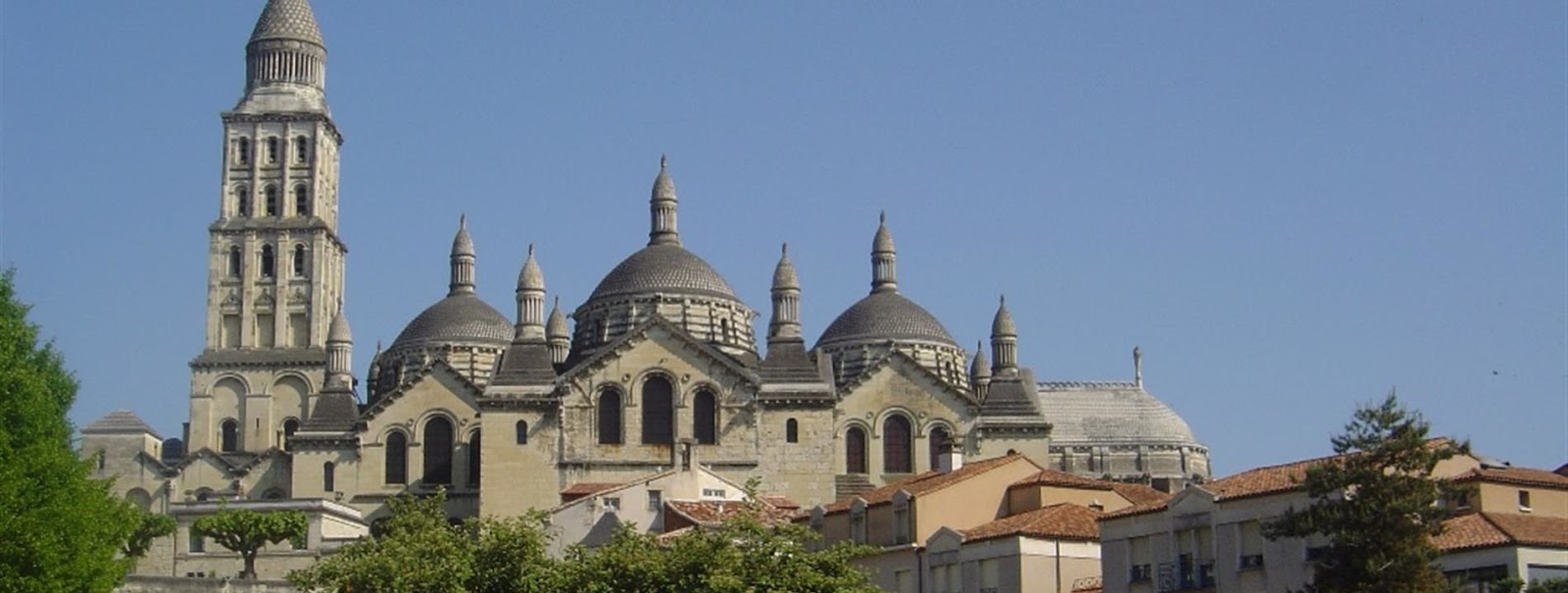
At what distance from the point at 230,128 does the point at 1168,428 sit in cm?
4436

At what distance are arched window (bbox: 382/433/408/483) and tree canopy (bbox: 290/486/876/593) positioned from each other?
42126 millimetres

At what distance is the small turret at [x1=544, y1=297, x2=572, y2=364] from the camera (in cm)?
9638

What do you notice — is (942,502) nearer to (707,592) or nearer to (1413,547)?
(707,592)

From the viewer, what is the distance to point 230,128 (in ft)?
379

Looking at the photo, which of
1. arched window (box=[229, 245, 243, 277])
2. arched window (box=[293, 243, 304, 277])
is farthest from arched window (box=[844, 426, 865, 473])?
arched window (box=[229, 245, 243, 277])

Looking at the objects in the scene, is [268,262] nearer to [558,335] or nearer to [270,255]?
[270,255]

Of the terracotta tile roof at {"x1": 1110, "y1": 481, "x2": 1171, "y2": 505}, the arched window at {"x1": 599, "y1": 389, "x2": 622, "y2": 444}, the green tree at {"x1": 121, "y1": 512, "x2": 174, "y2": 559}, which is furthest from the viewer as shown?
the arched window at {"x1": 599, "y1": 389, "x2": 622, "y2": 444}

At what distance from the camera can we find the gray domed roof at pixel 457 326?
342ft

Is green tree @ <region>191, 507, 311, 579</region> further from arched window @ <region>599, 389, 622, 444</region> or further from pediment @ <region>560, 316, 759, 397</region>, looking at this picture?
pediment @ <region>560, 316, 759, 397</region>

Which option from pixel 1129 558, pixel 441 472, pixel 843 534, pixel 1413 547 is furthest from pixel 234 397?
pixel 1413 547

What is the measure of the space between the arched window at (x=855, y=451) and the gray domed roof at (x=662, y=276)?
10.8m

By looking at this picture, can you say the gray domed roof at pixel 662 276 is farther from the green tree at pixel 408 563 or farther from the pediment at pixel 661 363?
the green tree at pixel 408 563

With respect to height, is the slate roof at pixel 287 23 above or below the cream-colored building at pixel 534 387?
above

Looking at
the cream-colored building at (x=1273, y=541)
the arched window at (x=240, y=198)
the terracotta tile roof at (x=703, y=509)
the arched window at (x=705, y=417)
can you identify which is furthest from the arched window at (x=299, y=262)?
the cream-colored building at (x=1273, y=541)
